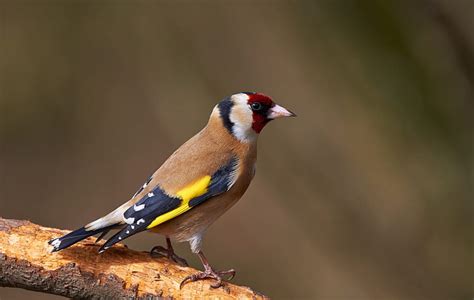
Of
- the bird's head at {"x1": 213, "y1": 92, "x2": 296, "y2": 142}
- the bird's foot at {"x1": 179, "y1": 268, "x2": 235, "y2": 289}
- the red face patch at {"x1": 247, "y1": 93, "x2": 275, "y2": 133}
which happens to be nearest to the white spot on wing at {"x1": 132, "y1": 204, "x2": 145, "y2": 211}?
the bird's foot at {"x1": 179, "y1": 268, "x2": 235, "y2": 289}

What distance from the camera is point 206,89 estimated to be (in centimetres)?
755

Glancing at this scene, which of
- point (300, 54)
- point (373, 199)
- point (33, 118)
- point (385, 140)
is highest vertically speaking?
point (33, 118)

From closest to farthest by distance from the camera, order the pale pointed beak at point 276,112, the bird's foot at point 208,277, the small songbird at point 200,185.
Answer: the bird's foot at point 208,277, the small songbird at point 200,185, the pale pointed beak at point 276,112

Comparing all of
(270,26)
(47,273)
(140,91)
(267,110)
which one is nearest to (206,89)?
(270,26)

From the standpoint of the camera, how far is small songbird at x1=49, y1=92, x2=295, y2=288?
12.7ft

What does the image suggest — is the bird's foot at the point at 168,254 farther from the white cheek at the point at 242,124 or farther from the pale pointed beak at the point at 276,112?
the pale pointed beak at the point at 276,112

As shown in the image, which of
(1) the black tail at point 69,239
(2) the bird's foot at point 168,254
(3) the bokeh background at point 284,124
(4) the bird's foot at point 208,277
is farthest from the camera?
(3) the bokeh background at point 284,124

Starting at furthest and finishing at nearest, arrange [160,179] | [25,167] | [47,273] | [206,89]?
[25,167] < [206,89] < [160,179] < [47,273]

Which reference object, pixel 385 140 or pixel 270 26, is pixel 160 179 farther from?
pixel 270 26

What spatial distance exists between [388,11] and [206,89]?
223 centimetres

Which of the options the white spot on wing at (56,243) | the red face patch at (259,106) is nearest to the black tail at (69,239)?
the white spot on wing at (56,243)

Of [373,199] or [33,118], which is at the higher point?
[33,118]

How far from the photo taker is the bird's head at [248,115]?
4.31m

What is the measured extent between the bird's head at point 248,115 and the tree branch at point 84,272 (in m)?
0.91
